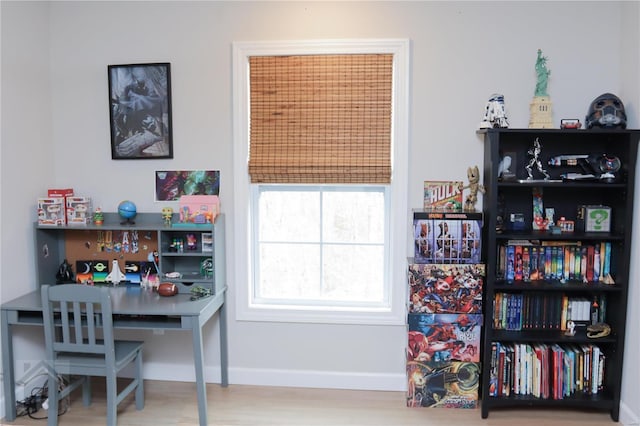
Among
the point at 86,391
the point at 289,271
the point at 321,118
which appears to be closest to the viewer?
the point at 86,391

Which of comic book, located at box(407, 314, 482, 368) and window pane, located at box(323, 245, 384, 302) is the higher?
window pane, located at box(323, 245, 384, 302)

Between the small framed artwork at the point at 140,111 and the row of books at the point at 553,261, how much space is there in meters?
2.26

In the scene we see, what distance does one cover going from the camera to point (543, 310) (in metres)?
2.62

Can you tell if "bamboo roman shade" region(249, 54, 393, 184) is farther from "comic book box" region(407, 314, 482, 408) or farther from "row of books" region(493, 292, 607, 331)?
"row of books" region(493, 292, 607, 331)

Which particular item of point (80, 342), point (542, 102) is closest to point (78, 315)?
point (80, 342)

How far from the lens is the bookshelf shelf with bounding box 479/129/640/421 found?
8.17 ft

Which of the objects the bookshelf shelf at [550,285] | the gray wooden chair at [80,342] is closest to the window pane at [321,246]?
the bookshelf shelf at [550,285]

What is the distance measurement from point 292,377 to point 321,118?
5.72ft

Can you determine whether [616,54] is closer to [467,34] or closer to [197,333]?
[467,34]

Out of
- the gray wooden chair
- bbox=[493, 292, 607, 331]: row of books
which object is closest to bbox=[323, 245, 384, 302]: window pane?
bbox=[493, 292, 607, 331]: row of books

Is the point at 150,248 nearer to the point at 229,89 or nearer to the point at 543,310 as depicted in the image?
the point at 229,89

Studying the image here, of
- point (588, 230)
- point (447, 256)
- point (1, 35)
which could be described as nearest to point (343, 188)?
point (447, 256)

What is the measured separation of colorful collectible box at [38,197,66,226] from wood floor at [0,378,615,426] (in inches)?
45.0

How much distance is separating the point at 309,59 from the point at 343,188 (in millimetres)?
860
